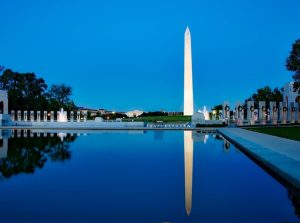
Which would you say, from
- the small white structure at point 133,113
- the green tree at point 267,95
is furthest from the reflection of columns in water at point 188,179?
the small white structure at point 133,113

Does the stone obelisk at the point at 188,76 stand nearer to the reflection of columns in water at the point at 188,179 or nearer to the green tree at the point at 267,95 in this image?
the green tree at the point at 267,95

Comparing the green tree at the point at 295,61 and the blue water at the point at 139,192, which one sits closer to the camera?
the blue water at the point at 139,192

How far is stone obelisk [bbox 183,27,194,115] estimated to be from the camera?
141 ft

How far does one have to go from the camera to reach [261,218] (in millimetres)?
4758

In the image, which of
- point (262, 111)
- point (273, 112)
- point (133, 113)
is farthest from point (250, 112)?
point (133, 113)

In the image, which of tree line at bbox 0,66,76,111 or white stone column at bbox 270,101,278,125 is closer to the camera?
white stone column at bbox 270,101,278,125

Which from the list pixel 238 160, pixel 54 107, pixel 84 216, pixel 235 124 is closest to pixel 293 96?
pixel 235 124

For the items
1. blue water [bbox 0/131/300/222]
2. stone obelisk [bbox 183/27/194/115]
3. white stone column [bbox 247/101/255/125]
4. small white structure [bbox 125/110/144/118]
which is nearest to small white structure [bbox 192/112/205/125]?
white stone column [bbox 247/101/255/125]

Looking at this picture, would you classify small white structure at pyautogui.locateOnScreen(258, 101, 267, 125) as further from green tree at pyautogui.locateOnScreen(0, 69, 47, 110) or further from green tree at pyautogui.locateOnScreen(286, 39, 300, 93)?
green tree at pyautogui.locateOnScreen(0, 69, 47, 110)

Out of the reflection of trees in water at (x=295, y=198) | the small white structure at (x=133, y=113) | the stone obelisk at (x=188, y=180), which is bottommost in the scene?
the reflection of trees in water at (x=295, y=198)

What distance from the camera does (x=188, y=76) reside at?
44.0 meters

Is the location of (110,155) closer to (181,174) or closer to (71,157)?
(71,157)

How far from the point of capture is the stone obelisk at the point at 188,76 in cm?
4284

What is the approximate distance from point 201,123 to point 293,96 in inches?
1012
